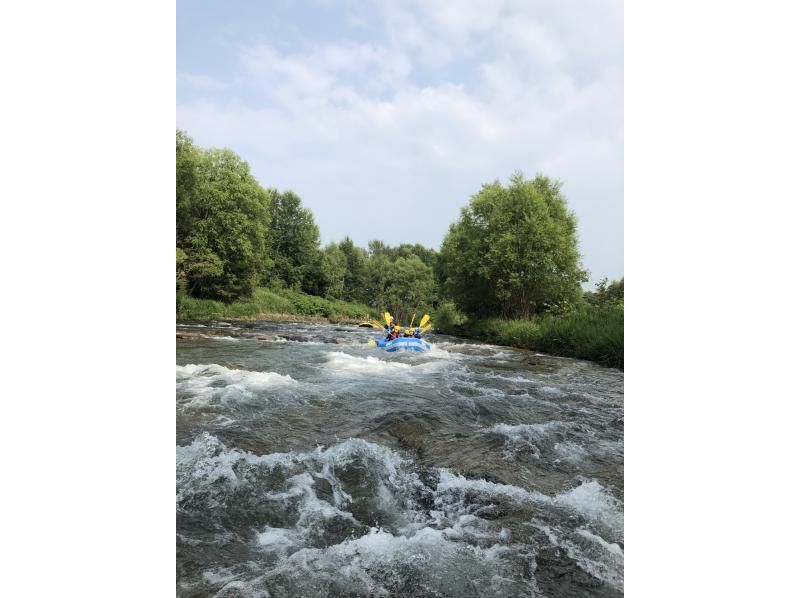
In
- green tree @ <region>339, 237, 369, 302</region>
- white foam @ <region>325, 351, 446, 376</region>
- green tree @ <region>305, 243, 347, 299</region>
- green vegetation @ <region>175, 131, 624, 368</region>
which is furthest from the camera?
green tree @ <region>339, 237, 369, 302</region>

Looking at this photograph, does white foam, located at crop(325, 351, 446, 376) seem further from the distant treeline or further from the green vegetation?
the distant treeline

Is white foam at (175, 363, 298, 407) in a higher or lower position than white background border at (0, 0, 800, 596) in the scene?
lower

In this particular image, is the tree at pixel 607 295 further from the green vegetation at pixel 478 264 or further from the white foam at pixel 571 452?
the white foam at pixel 571 452

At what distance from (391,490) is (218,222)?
9.98m

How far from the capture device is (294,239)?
70.1 ft

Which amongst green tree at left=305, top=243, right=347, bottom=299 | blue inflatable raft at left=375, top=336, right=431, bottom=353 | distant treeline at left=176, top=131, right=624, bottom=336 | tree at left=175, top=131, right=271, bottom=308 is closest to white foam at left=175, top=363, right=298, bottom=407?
blue inflatable raft at left=375, top=336, right=431, bottom=353

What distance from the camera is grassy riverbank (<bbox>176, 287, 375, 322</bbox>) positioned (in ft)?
31.0

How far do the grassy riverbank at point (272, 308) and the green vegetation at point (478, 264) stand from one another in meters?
0.05

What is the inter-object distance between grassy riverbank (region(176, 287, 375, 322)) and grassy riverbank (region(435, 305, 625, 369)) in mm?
6208
